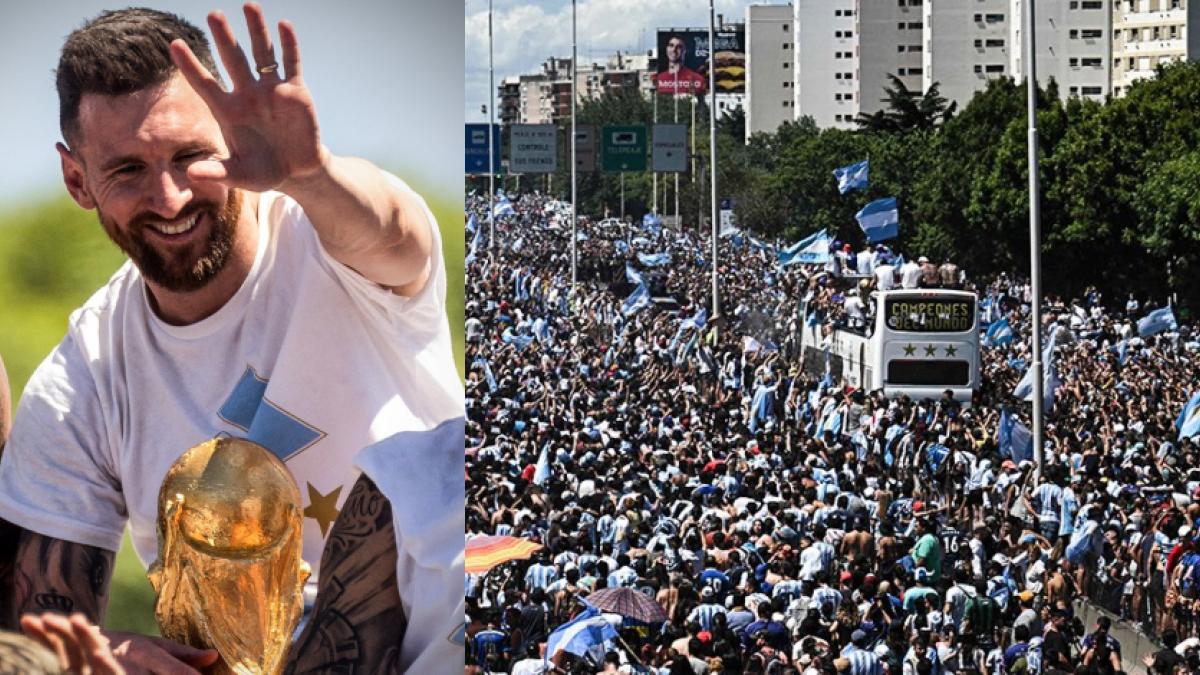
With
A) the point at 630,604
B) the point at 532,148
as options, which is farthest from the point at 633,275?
the point at 630,604

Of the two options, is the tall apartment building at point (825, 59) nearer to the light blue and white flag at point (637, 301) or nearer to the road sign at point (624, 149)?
the road sign at point (624, 149)

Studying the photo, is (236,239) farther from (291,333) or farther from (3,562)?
(3,562)

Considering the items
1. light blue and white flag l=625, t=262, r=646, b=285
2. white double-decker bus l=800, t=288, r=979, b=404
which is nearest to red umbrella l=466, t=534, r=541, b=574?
white double-decker bus l=800, t=288, r=979, b=404

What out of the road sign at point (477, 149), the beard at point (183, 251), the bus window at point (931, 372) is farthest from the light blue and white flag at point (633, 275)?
the beard at point (183, 251)

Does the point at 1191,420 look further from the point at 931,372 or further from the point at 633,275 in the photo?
the point at 633,275

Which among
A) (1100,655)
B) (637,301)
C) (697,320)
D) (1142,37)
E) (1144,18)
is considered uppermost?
(1144,18)

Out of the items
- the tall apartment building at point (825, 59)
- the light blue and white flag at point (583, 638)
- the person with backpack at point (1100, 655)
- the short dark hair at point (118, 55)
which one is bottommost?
the person with backpack at point (1100, 655)
